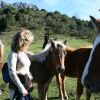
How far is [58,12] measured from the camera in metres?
50.2

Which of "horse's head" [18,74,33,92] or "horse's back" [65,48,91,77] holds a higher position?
"horse's head" [18,74,33,92]

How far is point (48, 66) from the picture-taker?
37.3ft

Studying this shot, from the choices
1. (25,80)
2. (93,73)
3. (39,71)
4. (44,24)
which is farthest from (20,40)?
(44,24)

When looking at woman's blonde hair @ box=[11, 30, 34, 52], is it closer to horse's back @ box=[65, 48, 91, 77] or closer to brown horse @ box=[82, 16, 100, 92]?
brown horse @ box=[82, 16, 100, 92]

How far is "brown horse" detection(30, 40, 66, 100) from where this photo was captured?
10.9 meters

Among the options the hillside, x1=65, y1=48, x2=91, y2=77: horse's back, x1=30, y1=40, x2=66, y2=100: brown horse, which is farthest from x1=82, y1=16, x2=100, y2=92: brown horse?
the hillside

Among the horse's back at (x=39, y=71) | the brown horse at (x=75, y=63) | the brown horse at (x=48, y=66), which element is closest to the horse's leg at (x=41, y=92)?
the brown horse at (x=48, y=66)

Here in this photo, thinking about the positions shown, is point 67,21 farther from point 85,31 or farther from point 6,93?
point 6,93

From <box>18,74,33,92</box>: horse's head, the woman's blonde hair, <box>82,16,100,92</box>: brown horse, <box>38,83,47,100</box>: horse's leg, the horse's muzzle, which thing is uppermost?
the woman's blonde hair

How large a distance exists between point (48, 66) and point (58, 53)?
607 mm

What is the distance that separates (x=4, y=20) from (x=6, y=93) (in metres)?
28.5

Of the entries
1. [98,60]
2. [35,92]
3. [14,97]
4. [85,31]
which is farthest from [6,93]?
[85,31]

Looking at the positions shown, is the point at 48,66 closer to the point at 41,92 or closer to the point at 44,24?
the point at 41,92

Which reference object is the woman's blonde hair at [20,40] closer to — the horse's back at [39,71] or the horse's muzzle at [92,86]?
the horse's muzzle at [92,86]
